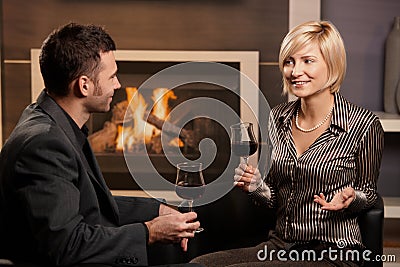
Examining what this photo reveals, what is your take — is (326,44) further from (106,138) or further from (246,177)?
(106,138)

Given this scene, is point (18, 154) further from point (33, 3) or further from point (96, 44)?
point (33, 3)

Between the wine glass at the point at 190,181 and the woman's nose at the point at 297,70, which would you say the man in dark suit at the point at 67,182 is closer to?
the wine glass at the point at 190,181

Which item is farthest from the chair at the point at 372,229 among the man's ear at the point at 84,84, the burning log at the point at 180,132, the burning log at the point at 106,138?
the burning log at the point at 106,138

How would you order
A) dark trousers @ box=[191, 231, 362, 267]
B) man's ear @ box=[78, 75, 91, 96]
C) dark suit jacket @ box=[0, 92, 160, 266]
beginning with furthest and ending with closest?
dark trousers @ box=[191, 231, 362, 267] → man's ear @ box=[78, 75, 91, 96] → dark suit jacket @ box=[0, 92, 160, 266]

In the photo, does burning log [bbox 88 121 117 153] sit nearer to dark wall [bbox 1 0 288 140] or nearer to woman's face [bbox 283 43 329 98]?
dark wall [bbox 1 0 288 140]

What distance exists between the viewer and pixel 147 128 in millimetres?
3971

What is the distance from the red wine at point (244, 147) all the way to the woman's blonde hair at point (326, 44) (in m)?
0.31

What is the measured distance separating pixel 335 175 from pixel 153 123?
1.89m

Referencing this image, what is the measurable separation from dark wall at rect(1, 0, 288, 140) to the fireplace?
0.10 metres

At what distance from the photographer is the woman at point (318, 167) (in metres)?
2.21

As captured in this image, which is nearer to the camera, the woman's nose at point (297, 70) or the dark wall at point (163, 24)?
the woman's nose at point (297, 70)

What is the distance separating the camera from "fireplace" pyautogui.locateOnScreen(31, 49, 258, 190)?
12.8 feet

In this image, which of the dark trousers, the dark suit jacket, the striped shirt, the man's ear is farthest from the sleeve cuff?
the man's ear

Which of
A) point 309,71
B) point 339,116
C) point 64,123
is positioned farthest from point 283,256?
point 64,123
